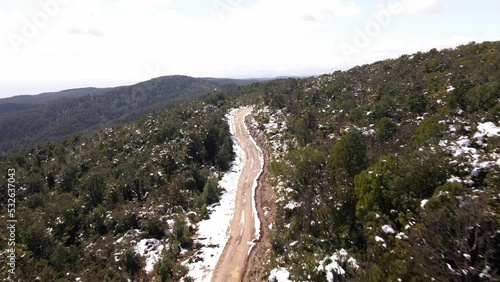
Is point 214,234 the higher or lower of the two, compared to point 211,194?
lower

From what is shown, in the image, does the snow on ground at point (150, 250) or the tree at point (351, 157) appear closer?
the tree at point (351, 157)

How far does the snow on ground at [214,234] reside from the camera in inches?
996

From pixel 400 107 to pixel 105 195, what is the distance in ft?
139

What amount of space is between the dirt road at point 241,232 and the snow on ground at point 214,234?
549 millimetres

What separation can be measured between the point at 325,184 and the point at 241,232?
31.4 feet

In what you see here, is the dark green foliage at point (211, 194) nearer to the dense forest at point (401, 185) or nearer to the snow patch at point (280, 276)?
the dense forest at point (401, 185)

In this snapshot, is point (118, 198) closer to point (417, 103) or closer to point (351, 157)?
point (351, 157)

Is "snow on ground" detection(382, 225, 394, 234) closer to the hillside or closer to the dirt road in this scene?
the dirt road

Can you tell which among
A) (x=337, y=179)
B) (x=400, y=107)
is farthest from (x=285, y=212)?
(x=400, y=107)

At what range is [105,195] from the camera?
4266 centimetres

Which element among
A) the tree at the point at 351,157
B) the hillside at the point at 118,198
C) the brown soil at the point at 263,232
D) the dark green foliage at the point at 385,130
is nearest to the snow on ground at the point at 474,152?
the tree at the point at 351,157

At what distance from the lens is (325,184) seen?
2680 centimetres

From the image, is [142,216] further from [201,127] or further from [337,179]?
[201,127]

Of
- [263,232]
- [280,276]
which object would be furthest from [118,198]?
[280,276]
